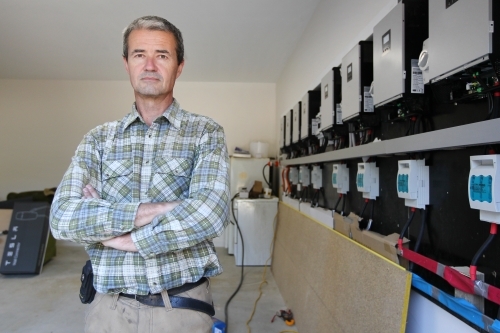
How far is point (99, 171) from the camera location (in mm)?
1266

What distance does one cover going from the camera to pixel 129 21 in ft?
11.4

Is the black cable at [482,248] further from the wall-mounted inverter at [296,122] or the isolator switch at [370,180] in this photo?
the wall-mounted inverter at [296,122]

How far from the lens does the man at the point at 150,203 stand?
1.06 m

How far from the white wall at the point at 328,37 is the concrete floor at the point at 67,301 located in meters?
2.06

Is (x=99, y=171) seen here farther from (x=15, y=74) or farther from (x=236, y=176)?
(x=15, y=74)

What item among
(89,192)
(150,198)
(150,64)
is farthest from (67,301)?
(150,64)

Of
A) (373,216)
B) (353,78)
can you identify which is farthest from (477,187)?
(353,78)

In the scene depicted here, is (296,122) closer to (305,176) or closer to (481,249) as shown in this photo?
(305,176)

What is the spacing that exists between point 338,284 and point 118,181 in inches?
49.3

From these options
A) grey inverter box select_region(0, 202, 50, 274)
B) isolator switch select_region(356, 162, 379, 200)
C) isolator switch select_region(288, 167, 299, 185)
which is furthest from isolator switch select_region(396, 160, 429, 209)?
grey inverter box select_region(0, 202, 50, 274)

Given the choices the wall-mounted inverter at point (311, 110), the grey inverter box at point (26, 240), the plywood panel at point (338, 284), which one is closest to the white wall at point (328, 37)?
the wall-mounted inverter at point (311, 110)

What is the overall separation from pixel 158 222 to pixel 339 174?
4.28ft

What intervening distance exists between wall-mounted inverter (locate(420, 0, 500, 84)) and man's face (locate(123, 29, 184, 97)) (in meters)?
0.90

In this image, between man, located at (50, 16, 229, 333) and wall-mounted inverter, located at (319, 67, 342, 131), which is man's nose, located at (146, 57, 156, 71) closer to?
man, located at (50, 16, 229, 333)
